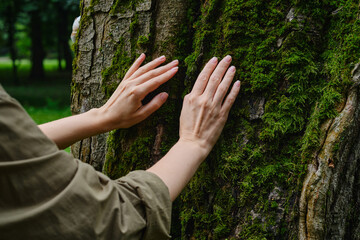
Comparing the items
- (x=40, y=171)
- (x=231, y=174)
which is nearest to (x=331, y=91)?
(x=231, y=174)

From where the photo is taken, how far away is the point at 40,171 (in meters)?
1.11

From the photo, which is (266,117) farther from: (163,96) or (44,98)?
(44,98)

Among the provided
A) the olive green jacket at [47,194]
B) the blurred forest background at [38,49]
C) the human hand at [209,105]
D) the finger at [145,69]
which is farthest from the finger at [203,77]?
the blurred forest background at [38,49]

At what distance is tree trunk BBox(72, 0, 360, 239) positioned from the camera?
174 cm

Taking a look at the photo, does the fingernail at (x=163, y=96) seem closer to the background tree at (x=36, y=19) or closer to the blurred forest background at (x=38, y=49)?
the blurred forest background at (x=38, y=49)

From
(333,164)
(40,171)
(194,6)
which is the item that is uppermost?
(194,6)

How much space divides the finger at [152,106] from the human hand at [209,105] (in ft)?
0.58

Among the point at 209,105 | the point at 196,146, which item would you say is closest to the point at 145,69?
the point at 209,105

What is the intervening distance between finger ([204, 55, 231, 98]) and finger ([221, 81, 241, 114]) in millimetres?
88

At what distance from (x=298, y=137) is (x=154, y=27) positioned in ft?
3.56

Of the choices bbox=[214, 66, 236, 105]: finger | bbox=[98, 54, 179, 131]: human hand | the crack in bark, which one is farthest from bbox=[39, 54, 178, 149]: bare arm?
the crack in bark

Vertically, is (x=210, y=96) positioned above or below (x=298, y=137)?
above

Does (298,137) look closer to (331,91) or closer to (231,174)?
(331,91)

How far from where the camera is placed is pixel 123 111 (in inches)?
76.2
